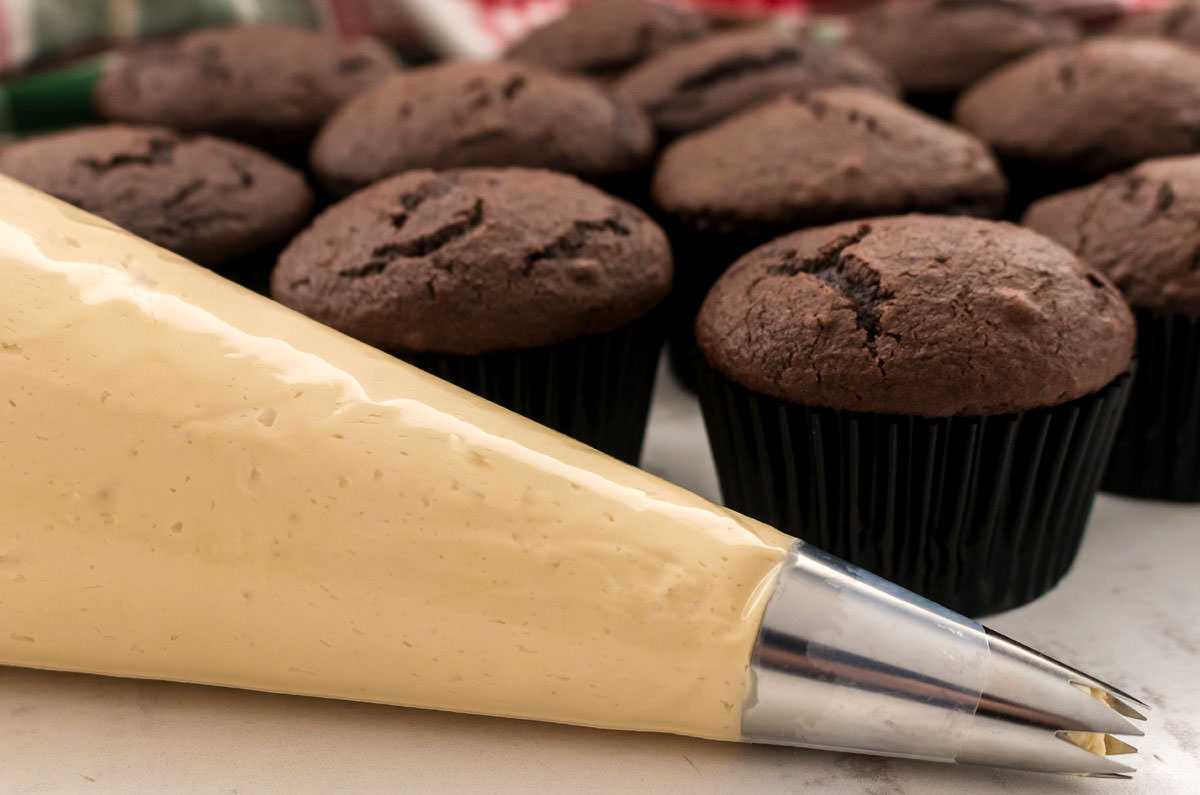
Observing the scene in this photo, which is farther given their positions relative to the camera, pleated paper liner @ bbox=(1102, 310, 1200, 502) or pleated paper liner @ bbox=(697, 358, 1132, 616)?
pleated paper liner @ bbox=(1102, 310, 1200, 502)

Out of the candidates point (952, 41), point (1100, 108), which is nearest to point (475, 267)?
point (1100, 108)

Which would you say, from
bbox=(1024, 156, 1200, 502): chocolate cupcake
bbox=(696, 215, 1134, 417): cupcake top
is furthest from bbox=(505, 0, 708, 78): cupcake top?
bbox=(696, 215, 1134, 417): cupcake top

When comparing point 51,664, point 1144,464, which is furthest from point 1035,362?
point 51,664

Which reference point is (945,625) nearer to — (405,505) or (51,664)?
(405,505)

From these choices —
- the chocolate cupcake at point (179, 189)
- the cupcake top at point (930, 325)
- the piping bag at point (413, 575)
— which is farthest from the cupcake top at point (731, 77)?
the piping bag at point (413, 575)

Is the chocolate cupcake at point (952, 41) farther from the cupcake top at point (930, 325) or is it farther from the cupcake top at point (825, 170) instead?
the cupcake top at point (930, 325)

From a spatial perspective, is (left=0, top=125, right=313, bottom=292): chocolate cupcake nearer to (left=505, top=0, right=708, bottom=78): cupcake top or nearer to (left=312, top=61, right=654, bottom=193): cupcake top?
(left=312, top=61, right=654, bottom=193): cupcake top
